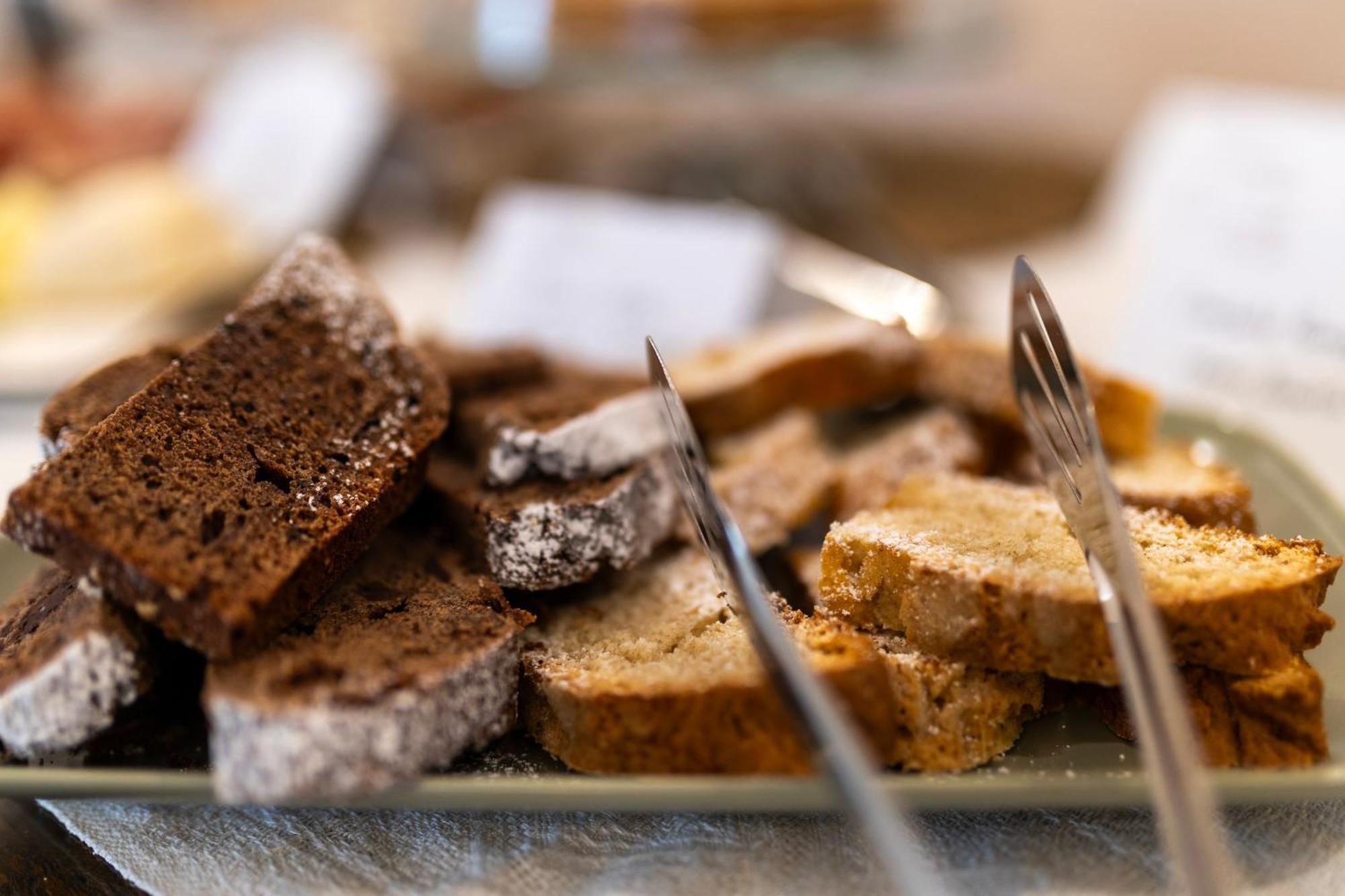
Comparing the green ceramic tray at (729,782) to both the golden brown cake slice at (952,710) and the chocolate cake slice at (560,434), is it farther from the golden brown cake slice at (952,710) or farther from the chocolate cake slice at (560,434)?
the chocolate cake slice at (560,434)

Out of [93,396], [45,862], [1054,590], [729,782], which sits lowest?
[45,862]

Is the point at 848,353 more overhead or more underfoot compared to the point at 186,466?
more underfoot

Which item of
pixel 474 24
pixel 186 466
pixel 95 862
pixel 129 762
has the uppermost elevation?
pixel 474 24

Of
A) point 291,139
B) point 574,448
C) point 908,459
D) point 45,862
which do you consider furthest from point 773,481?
point 291,139

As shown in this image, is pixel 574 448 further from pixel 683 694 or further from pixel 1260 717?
pixel 1260 717

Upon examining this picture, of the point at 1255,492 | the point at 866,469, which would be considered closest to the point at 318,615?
the point at 866,469

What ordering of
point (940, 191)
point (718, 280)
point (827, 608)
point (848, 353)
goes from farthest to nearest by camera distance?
point (940, 191) → point (718, 280) → point (848, 353) → point (827, 608)

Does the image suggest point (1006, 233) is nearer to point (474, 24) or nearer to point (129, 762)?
point (474, 24)

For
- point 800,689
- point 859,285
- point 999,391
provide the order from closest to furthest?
point 800,689
point 999,391
point 859,285
